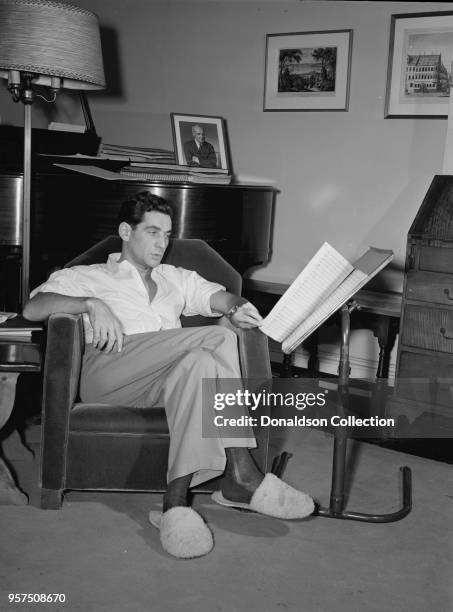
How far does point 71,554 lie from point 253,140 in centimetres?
266

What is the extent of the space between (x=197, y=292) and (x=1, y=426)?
2.65 ft

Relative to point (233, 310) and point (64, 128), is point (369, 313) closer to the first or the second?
point (233, 310)

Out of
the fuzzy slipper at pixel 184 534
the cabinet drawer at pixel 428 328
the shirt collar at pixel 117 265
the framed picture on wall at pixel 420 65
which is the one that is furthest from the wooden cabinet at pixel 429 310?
the fuzzy slipper at pixel 184 534

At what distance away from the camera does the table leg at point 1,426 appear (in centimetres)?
243

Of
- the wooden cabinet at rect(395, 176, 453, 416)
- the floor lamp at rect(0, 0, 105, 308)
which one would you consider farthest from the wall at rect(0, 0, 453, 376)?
the floor lamp at rect(0, 0, 105, 308)

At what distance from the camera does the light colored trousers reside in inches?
88.5

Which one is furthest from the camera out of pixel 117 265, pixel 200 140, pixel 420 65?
pixel 200 140

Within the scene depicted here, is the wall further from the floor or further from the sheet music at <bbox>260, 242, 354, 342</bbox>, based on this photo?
the sheet music at <bbox>260, 242, 354, 342</bbox>

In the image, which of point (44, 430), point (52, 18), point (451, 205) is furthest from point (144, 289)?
point (451, 205)

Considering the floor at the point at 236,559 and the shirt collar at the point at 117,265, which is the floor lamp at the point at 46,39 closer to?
the shirt collar at the point at 117,265

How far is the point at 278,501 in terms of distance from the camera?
232cm

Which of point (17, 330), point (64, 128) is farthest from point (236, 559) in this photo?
point (64, 128)

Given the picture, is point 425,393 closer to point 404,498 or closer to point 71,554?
point 404,498

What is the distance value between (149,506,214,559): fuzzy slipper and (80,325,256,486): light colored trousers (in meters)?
0.12
